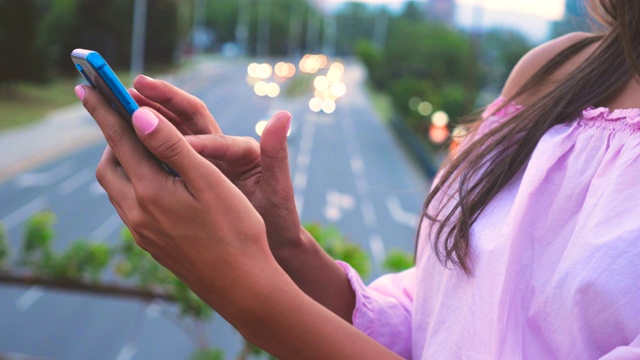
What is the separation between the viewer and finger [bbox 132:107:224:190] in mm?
773

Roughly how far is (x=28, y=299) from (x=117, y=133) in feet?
42.5

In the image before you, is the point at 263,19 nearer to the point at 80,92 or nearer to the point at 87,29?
the point at 87,29

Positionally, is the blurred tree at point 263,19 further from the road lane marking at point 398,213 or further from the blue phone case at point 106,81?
the blue phone case at point 106,81

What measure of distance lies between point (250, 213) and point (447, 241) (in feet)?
1.15

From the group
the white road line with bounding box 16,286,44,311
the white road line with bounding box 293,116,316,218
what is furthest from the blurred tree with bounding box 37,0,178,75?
the white road line with bounding box 16,286,44,311

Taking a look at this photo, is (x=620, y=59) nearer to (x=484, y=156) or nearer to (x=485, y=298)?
(x=484, y=156)

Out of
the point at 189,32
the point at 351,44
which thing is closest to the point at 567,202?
the point at 189,32

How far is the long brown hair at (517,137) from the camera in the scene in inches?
42.1

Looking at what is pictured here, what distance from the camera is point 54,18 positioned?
35.3 meters

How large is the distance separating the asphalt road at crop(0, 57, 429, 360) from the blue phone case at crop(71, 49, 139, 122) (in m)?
0.84

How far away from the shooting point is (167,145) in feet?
2.54

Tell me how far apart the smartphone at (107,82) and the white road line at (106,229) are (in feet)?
Result: 48.4

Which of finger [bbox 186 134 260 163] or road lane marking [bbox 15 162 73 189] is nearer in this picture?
finger [bbox 186 134 260 163]

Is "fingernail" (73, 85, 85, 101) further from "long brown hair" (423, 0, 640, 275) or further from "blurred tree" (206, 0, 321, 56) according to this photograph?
"blurred tree" (206, 0, 321, 56)
